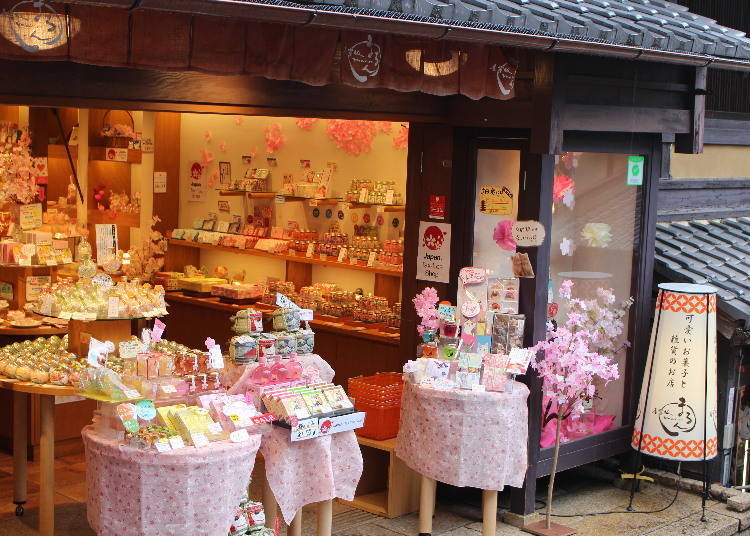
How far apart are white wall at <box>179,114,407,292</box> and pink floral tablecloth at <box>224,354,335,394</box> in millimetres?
3778

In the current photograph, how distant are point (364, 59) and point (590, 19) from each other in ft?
4.48

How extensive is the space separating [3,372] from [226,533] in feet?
6.48

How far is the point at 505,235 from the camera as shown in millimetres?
7352

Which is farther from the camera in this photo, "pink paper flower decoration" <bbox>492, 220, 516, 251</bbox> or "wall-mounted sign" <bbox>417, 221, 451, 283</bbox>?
"wall-mounted sign" <bbox>417, 221, 451, 283</bbox>

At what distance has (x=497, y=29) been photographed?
546cm

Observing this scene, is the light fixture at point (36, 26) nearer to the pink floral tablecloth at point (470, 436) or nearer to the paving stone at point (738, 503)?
the pink floral tablecloth at point (470, 436)

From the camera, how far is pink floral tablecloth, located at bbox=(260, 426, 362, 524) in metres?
5.68

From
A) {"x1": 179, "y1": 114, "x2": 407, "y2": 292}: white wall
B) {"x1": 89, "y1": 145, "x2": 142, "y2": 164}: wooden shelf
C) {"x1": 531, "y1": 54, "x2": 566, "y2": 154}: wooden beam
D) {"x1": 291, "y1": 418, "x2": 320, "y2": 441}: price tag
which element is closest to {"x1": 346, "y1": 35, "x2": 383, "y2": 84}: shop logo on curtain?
{"x1": 531, "y1": 54, "x2": 566, "y2": 154}: wooden beam

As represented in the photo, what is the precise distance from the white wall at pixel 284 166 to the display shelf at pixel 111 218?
525mm

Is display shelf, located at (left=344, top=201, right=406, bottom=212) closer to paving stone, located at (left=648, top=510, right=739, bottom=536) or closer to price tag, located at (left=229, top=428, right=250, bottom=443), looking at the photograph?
paving stone, located at (left=648, top=510, right=739, bottom=536)

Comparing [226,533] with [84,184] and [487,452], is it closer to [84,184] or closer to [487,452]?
[487,452]

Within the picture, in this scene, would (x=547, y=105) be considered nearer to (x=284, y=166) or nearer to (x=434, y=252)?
(x=434, y=252)

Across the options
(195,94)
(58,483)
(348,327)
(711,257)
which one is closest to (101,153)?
(348,327)

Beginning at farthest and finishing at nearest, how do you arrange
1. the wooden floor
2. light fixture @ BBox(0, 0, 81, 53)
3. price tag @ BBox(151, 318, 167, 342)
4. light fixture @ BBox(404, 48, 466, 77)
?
the wooden floor < light fixture @ BBox(404, 48, 466, 77) < price tag @ BBox(151, 318, 167, 342) < light fixture @ BBox(0, 0, 81, 53)
